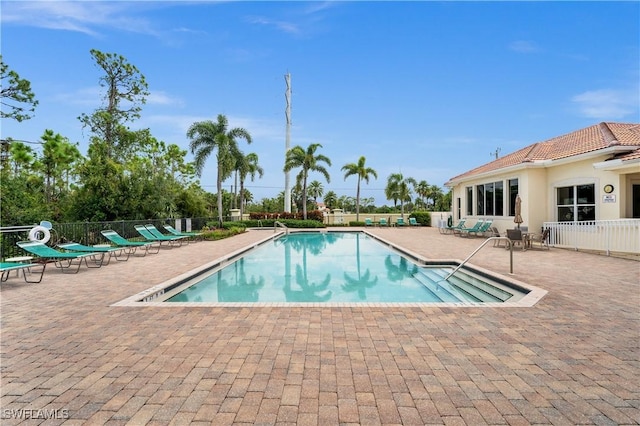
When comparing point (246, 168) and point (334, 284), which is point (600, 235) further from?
point (246, 168)

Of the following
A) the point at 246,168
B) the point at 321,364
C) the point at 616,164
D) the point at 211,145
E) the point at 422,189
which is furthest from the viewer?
the point at 422,189

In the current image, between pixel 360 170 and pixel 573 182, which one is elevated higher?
pixel 360 170

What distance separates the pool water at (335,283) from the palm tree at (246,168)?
55.9ft

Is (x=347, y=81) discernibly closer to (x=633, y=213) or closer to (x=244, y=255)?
(x=244, y=255)

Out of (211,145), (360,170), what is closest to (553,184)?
(360,170)

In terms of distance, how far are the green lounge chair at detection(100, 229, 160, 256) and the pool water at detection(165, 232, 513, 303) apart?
11.4ft

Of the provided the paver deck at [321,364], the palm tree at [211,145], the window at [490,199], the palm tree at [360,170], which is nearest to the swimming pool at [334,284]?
the paver deck at [321,364]

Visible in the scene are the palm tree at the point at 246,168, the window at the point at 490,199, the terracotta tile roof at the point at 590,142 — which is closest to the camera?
the terracotta tile roof at the point at 590,142

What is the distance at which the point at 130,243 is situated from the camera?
11.7 m

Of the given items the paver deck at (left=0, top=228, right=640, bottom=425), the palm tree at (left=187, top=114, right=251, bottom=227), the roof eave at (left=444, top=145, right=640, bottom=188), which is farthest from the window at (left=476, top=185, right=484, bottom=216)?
the palm tree at (left=187, top=114, right=251, bottom=227)

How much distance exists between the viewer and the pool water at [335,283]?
277 inches

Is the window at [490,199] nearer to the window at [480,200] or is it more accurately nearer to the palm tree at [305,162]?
the window at [480,200]

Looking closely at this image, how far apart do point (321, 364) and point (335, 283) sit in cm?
535

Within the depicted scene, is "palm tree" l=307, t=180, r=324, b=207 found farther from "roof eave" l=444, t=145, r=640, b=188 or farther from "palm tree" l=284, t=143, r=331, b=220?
"roof eave" l=444, t=145, r=640, b=188
